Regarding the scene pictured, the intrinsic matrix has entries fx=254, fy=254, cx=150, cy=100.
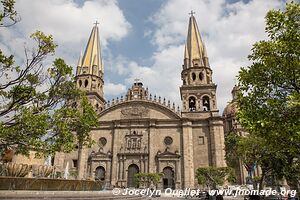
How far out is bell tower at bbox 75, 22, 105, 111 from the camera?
132 ft

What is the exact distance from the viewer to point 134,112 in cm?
3644

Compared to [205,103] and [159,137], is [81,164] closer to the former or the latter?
[159,137]

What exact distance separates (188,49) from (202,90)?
7.85 metres

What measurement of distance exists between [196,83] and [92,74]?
658 inches

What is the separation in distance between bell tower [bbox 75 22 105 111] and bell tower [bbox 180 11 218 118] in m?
13.5

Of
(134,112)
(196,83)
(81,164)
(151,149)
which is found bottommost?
(81,164)

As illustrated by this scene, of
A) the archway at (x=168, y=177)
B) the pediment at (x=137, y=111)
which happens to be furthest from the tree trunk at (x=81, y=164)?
the archway at (x=168, y=177)

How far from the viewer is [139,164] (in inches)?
1321

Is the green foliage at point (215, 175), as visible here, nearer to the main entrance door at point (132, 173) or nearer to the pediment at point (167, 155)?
the pediment at point (167, 155)

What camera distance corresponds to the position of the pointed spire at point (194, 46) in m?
38.9

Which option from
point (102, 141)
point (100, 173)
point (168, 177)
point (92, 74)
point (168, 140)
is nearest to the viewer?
point (168, 177)

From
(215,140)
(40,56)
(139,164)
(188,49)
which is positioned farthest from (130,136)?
(40,56)

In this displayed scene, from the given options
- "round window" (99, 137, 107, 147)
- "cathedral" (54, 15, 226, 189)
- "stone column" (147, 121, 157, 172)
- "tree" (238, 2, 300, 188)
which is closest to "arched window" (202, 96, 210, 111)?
"cathedral" (54, 15, 226, 189)

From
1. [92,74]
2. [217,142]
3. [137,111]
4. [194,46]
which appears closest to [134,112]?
[137,111]
